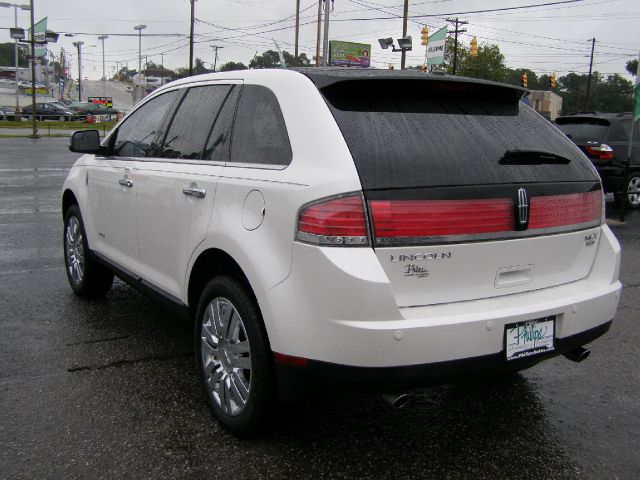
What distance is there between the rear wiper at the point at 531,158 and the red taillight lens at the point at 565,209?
0.58 feet

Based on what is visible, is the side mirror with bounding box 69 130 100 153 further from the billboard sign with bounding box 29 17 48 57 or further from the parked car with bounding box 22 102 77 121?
the parked car with bounding box 22 102 77 121

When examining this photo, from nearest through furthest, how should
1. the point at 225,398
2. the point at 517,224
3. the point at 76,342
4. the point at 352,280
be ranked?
the point at 352,280 < the point at 517,224 < the point at 225,398 < the point at 76,342

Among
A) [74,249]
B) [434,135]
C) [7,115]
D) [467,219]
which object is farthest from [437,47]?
[7,115]

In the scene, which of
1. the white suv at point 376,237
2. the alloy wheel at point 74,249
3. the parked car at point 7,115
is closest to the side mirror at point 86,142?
the alloy wheel at point 74,249

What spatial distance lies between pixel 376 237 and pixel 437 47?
2715 cm

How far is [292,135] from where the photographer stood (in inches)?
113

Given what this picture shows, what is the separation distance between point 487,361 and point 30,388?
2.54 m

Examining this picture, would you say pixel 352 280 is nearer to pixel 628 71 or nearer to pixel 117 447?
pixel 117 447

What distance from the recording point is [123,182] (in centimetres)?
433

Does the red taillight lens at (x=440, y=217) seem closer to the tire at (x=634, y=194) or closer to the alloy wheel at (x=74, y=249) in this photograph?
the alloy wheel at (x=74, y=249)

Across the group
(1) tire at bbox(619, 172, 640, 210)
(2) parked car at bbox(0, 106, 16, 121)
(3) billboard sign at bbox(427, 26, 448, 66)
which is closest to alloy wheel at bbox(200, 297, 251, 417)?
(1) tire at bbox(619, 172, 640, 210)

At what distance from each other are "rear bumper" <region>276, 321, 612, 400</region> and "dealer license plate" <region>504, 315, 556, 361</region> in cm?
5

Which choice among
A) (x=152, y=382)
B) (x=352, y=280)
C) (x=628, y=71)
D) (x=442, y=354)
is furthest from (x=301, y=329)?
(x=628, y=71)

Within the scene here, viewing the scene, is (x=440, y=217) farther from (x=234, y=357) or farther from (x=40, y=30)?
(x=40, y=30)
